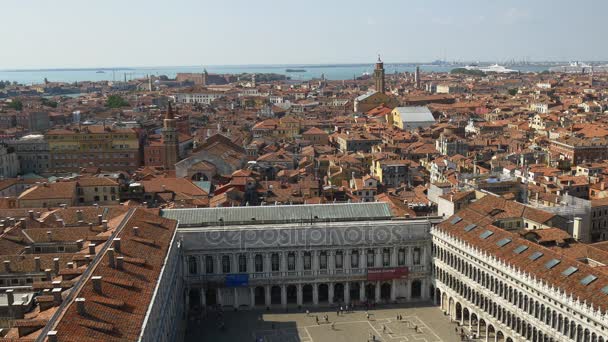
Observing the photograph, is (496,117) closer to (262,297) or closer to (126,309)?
(262,297)

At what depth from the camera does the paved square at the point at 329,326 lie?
46.2 metres

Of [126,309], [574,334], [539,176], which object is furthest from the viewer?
[539,176]

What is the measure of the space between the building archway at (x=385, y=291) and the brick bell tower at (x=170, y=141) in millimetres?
44727

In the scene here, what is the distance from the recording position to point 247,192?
7069 cm

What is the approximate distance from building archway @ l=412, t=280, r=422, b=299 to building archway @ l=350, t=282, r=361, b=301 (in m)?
4.47

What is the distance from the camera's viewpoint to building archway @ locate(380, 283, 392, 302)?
175 feet

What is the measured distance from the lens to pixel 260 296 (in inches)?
2104

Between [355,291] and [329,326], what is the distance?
18.8 feet

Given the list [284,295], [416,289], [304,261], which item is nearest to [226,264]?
[284,295]

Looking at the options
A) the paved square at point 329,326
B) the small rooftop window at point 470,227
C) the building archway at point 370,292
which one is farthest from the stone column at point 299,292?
the small rooftop window at point 470,227

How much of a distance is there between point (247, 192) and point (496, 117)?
108 m

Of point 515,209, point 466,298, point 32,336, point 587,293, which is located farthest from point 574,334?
point 32,336

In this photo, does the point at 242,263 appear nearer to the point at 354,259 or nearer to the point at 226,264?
the point at 226,264

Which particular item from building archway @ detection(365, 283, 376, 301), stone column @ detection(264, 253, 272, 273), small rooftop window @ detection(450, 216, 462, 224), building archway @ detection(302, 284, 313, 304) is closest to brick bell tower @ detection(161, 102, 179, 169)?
stone column @ detection(264, 253, 272, 273)
